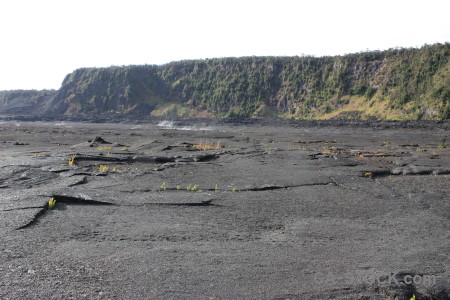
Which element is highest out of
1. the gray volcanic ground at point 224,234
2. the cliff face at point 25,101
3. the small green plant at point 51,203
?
the cliff face at point 25,101

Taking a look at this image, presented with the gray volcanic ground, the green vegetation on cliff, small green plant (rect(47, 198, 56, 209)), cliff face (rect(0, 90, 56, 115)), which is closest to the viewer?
the gray volcanic ground

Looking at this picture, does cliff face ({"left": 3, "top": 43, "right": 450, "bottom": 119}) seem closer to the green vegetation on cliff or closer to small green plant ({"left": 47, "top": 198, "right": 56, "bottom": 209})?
the green vegetation on cliff

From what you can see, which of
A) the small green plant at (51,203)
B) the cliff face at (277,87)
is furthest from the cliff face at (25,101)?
the small green plant at (51,203)

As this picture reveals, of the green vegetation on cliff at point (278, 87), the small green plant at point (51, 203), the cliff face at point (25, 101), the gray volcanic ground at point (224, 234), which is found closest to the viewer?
the gray volcanic ground at point (224, 234)

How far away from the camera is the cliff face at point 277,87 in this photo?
4675 cm

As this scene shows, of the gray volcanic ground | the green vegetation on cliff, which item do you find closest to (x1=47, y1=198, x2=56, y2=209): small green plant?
the gray volcanic ground

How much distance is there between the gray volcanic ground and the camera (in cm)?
497

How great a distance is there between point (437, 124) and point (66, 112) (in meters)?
67.0

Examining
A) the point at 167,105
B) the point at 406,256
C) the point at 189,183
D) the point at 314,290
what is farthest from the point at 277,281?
the point at 167,105

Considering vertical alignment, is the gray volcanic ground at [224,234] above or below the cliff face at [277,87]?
below

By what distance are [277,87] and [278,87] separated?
0.65 ft

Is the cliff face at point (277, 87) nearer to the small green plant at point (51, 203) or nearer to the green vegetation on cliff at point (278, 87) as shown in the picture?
the green vegetation on cliff at point (278, 87)

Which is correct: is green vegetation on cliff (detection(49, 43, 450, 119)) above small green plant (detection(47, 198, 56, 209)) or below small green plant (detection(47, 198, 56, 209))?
→ above

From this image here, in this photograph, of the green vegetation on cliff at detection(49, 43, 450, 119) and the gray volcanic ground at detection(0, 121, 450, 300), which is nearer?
the gray volcanic ground at detection(0, 121, 450, 300)
